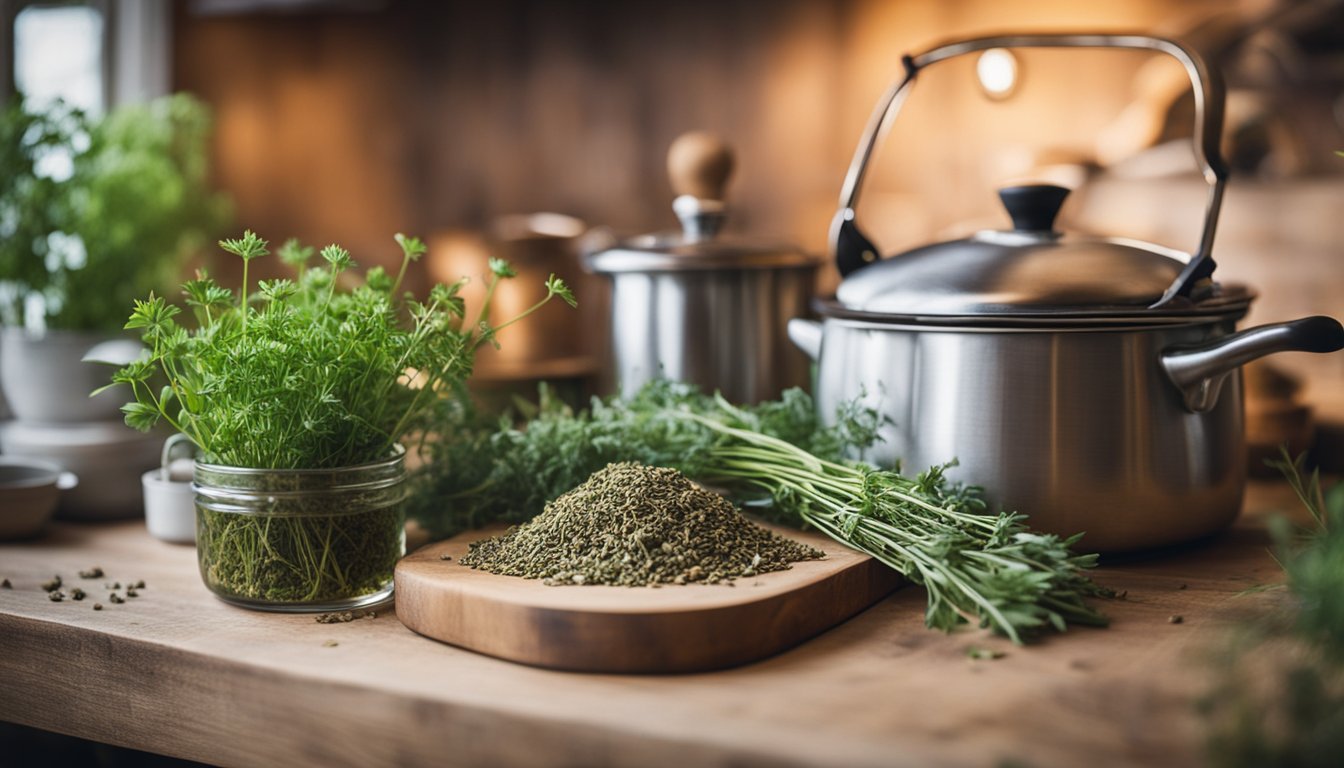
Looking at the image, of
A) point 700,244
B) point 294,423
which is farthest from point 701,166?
point 294,423

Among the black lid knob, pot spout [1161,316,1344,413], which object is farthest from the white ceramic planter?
pot spout [1161,316,1344,413]

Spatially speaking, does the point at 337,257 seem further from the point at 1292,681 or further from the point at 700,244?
the point at 1292,681

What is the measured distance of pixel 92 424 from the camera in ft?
4.17

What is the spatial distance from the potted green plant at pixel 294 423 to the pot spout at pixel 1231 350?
0.52 m

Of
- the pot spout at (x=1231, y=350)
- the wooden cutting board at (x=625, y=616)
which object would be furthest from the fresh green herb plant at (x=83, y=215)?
the pot spout at (x=1231, y=350)

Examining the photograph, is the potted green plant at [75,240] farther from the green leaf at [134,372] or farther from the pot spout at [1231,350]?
the pot spout at [1231,350]

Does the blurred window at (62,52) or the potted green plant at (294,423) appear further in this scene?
the blurred window at (62,52)

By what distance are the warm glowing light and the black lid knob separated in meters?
0.90

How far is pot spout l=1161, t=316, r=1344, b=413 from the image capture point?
0.88 metres

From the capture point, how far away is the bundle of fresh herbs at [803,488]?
0.86 m

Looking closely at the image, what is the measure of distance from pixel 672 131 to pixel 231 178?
4.11 ft

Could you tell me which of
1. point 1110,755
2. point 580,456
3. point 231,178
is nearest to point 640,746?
point 1110,755

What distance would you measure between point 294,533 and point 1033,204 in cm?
72

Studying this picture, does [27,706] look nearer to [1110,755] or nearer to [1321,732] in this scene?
[1110,755]
